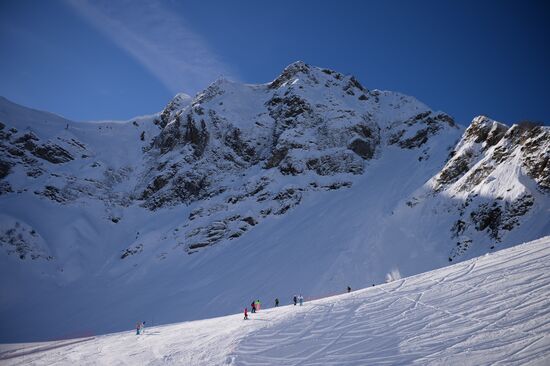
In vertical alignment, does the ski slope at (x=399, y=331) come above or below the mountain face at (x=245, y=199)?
below

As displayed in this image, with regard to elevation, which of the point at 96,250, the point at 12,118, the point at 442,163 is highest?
the point at 12,118

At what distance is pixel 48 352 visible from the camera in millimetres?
25656

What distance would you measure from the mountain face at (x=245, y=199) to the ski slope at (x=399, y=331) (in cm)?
1780

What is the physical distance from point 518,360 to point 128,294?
5177 centimetres

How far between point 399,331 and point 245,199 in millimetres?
57250

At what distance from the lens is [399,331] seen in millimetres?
16234

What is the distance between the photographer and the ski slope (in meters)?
13.5

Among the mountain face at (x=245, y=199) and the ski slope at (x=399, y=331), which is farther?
the mountain face at (x=245, y=199)

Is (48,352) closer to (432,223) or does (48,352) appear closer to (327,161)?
(432,223)

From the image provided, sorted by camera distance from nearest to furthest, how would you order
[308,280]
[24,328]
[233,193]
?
[308,280]
[24,328]
[233,193]

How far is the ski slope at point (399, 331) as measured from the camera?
13500mm

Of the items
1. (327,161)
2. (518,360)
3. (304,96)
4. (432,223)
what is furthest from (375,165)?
(518,360)

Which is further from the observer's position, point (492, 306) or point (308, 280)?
point (308, 280)

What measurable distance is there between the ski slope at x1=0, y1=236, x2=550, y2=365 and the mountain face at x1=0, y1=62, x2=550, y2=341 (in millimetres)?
17798
